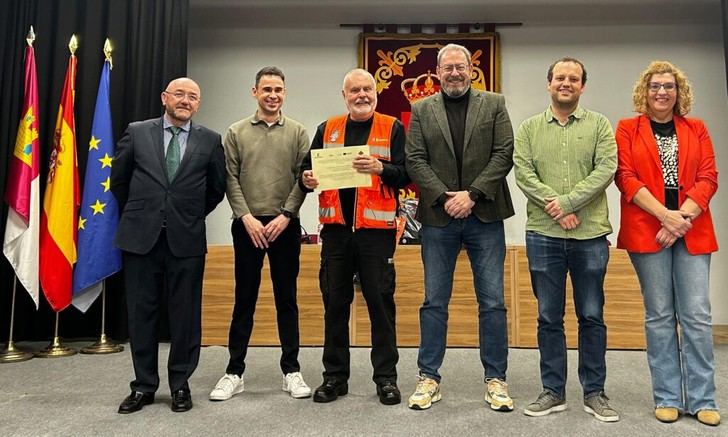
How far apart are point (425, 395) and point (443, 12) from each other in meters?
3.72

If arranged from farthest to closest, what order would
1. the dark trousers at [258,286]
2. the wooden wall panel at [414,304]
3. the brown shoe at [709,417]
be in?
the wooden wall panel at [414,304]
the dark trousers at [258,286]
the brown shoe at [709,417]

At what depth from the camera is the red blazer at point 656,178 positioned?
6.81ft

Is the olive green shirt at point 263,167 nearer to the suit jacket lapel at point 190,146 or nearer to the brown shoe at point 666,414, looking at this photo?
the suit jacket lapel at point 190,146

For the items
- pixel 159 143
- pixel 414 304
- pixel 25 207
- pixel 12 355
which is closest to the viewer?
pixel 159 143

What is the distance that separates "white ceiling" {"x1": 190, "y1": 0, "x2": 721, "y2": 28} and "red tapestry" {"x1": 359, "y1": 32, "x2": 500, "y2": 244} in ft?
0.61

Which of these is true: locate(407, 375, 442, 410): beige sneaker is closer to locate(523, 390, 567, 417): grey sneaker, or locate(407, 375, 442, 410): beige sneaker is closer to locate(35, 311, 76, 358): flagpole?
locate(523, 390, 567, 417): grey sneaker

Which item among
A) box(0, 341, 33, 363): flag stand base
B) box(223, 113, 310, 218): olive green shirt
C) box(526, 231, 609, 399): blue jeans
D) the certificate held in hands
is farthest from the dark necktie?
box(0, 341, 33, 363): flag stand base

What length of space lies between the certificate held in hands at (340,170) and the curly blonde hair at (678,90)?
1.21 metres

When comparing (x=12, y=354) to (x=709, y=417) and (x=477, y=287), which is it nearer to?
(x=477, y=287)

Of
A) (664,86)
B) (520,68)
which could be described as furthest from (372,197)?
(520,68)

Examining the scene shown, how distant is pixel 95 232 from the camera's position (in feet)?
11.4

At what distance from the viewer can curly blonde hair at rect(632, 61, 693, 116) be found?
2.15m

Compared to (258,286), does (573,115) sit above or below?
above

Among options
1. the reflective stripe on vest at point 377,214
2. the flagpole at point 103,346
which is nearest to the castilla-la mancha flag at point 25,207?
the flagpole at point 103,346
